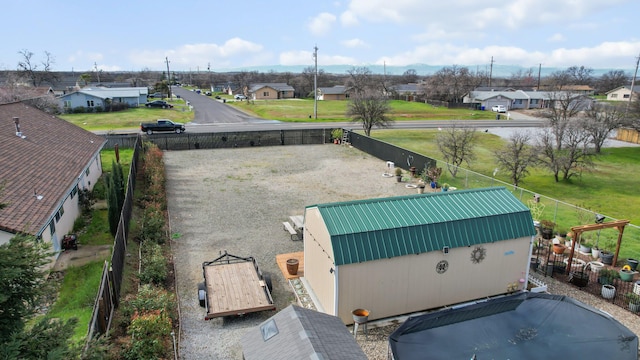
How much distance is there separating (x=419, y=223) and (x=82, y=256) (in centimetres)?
1279

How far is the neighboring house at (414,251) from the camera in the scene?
12.0 meters

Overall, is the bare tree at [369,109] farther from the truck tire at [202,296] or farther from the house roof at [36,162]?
the truck tire at [202,296]

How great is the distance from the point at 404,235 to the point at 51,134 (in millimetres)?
21858

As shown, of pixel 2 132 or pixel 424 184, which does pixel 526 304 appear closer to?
pixel 424 184

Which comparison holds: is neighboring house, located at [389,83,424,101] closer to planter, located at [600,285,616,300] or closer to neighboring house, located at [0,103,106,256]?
neighboring house, located at [0,103,106,256]

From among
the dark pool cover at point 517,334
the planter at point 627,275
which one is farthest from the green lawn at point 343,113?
the dark pool cover at point 517,334

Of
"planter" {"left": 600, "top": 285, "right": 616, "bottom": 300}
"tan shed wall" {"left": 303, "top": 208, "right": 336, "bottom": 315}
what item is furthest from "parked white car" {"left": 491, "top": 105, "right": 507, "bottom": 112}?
"tan shed wall" {"left": 303, "top": 208, "right": 336, "bottom": 315}

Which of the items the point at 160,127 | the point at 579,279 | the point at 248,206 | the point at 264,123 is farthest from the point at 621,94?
the point at 248,206

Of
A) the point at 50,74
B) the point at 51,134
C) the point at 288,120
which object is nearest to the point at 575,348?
the point at 51,134

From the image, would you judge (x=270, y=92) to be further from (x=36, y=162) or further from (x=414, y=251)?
(x=414, y=251)

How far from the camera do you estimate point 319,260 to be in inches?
516

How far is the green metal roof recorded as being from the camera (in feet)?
39.2

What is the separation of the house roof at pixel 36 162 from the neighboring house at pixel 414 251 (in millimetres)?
7613

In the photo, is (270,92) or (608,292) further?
(270,92)
